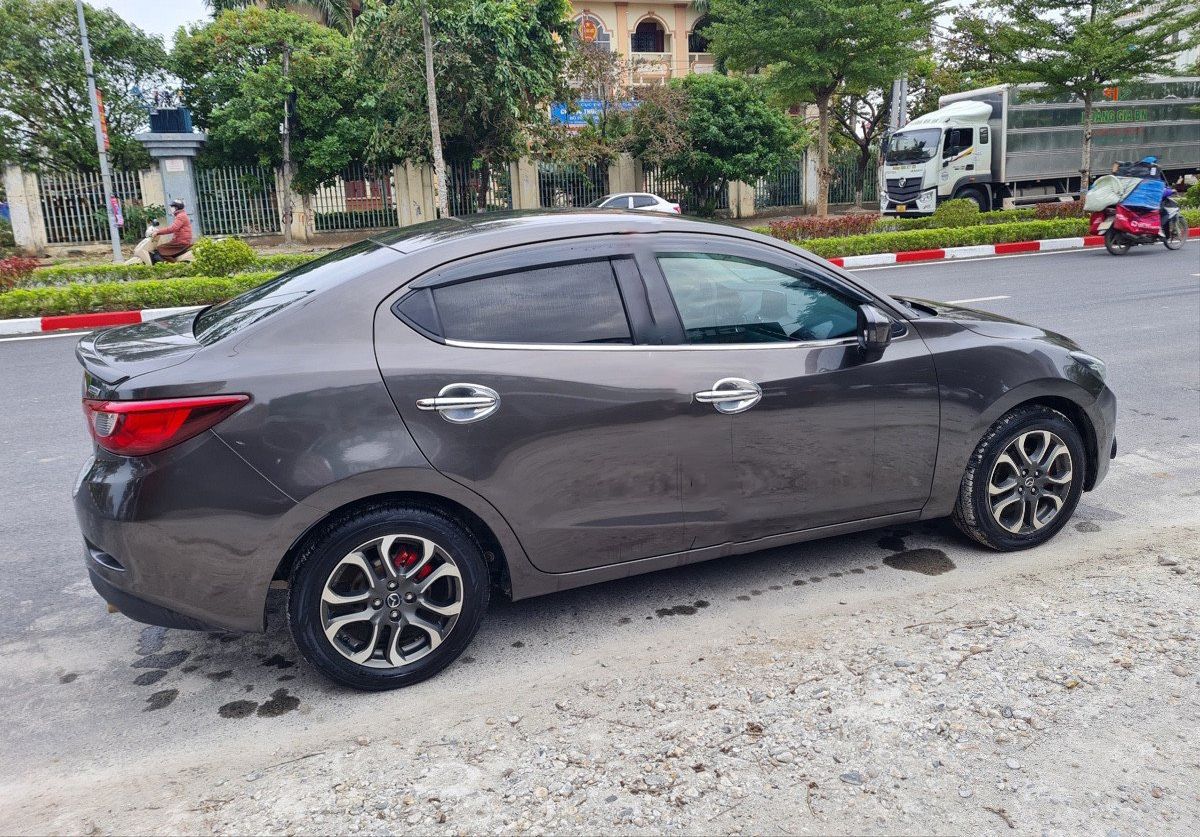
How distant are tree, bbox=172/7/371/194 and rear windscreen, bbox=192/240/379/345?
23.6 meters

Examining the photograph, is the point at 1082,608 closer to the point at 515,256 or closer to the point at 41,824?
the point at 515,256

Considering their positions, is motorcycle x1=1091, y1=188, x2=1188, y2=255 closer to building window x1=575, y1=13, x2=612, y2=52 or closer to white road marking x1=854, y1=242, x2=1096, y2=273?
white road marking x1=854, y1=242, x2=1096, y2=273

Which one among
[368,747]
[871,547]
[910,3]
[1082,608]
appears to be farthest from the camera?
[910,3]

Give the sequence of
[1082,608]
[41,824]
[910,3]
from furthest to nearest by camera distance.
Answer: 1. [910,3]
2. [1082,608]
3. [41,824]

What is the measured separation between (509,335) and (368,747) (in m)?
1.38

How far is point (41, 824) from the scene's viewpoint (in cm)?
254

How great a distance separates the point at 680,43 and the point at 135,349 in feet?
136

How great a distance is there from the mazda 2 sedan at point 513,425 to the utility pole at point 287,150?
24.1 metres

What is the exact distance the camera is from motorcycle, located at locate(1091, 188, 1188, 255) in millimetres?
15328

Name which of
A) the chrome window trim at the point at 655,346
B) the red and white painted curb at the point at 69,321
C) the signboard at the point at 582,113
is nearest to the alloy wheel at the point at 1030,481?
the chrome window trim at the point at 655,346

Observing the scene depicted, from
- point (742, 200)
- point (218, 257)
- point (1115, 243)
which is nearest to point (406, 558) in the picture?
point (218, 257)

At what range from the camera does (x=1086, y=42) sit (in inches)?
850

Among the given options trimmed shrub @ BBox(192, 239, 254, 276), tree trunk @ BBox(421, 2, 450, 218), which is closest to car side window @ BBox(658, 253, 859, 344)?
trimmed shrub @ BBox(192, 239, 254, 276)

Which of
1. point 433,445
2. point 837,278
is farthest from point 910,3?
point 433,445
